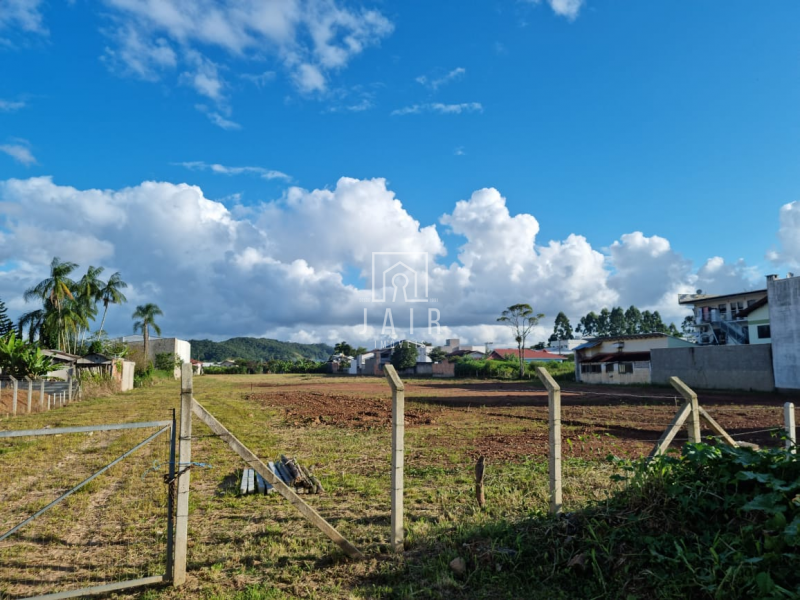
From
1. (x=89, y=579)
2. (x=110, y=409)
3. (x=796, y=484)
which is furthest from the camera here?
(x=110, y=409)

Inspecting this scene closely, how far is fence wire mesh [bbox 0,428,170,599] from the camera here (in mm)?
4920

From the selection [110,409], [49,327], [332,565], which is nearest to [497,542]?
[332,565]

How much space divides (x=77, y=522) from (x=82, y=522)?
57mm

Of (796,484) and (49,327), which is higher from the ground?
(49,327)

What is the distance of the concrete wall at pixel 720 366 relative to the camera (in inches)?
1231

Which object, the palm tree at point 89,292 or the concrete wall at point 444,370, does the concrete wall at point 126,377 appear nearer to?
the palm tree at point 89,292

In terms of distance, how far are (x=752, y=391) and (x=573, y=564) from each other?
3374 cm

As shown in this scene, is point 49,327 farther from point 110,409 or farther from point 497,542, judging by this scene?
point 497,542

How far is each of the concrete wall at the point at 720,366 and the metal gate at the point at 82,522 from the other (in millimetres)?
32802

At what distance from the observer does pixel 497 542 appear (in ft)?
16.7

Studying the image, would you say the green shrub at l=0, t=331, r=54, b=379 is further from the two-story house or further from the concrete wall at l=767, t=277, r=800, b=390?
the two-story house

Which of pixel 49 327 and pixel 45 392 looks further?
pixel 49 327

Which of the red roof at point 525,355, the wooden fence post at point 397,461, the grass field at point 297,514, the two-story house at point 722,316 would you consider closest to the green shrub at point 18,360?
the grass field at point 297,514

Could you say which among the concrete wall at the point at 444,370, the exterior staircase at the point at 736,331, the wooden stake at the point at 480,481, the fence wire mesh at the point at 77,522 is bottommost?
the concrete wall at the point at 444,370
